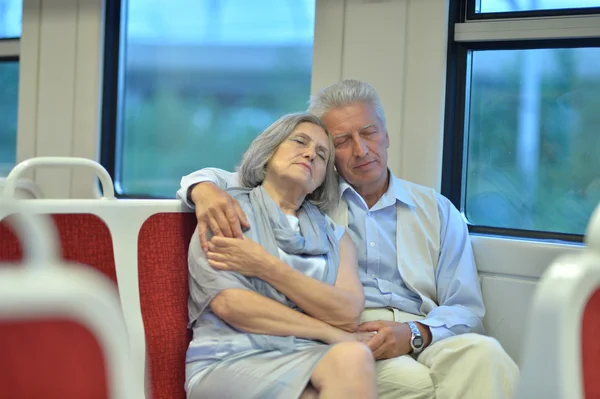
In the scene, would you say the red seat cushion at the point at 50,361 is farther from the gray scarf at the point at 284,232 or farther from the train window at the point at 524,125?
the train window at the point at 524,125

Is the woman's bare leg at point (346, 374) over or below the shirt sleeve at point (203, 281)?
below

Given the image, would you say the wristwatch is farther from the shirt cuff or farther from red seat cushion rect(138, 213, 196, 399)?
red seat cushion rect(138, 213, 196, 399)

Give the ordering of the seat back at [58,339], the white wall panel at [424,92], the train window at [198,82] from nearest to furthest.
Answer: the seat back at [58,339] → the white wall panel at [424,92] → the train window at [198,82]

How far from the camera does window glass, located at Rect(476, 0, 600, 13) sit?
109 inches

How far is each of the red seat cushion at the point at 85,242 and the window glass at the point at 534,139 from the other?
5.21 ft

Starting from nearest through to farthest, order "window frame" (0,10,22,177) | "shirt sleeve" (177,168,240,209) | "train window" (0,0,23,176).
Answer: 1. "shirt sleeve" (177,168,240,209)
2. "window frame" (0,10,22,177)
3. "train window" (0,0,23,176)

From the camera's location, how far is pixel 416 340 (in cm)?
221

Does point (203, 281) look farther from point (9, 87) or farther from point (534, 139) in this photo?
point (9, 87)

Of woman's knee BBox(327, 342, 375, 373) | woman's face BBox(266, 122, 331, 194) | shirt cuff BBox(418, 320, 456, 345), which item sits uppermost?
woman's face BBox(266, 122, 331, 194)

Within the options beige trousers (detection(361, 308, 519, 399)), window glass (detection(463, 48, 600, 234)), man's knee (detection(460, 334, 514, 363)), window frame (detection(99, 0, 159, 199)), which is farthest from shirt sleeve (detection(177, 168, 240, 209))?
window frame (detection(99, 0, 159, 199))

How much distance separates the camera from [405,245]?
8.04 feet

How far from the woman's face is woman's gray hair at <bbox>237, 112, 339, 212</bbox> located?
0.02 metres

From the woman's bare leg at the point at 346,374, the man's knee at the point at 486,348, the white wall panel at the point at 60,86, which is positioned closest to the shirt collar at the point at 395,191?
the man's knee at the point at 486,348

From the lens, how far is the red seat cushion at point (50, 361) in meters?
0.62
